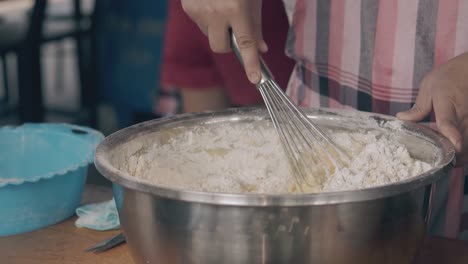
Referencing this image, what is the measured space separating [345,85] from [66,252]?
67 cm

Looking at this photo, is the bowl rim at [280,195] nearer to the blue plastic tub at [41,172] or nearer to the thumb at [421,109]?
the thumb at [421,109]

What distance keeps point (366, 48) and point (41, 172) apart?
702 millimetres

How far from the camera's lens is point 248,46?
1034 millimetres

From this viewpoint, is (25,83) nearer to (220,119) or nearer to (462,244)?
(220,119)

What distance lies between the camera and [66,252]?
1022 mm

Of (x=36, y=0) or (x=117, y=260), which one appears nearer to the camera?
(x=117, y=260)

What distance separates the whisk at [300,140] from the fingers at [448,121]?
0.48 feet

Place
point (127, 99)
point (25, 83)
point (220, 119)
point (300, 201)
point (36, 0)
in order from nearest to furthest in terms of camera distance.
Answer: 1. point (300, 201)
2. point (220, 119)
3. point (36, 0)
4. point (25, 83)
5. point (127, 99)

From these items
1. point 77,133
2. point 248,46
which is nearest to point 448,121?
point 248,46

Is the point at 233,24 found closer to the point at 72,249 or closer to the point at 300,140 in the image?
the point at 300,140

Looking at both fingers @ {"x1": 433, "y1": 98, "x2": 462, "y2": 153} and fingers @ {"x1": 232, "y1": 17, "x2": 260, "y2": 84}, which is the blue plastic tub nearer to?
fingers @ {"x1": 232, "y1": 17, "x2": 260, "y2": 84}

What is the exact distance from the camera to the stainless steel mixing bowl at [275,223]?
2.35ft

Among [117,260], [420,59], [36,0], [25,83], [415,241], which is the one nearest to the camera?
[415,241]

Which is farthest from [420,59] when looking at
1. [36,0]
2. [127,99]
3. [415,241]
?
[127,99]
